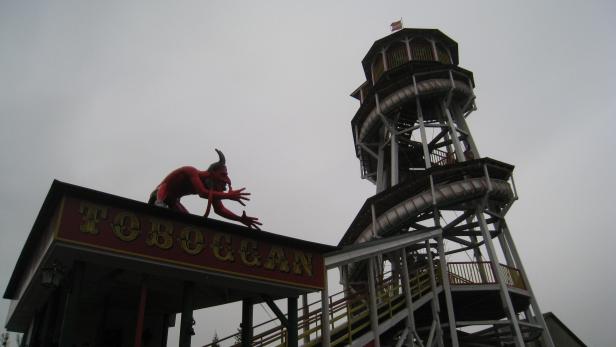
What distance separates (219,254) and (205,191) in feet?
Result: 8.26

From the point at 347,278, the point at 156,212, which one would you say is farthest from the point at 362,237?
the point at 156,212

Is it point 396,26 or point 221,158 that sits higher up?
point 396,26

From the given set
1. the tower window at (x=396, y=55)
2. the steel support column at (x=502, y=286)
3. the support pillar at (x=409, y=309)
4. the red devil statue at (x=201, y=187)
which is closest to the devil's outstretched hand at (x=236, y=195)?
the red devil statue at (x=201, y=187)

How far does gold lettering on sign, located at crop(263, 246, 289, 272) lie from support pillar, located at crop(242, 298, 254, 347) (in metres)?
2.00

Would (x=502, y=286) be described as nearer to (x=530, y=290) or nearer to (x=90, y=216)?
(x=530, y=290)

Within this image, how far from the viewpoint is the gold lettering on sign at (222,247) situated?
10773 millimetres

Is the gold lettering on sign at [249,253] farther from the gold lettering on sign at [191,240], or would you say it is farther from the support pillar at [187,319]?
the support pillar at [187,319]

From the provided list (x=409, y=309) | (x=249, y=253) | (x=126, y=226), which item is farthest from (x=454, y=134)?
(x=126, y=226)

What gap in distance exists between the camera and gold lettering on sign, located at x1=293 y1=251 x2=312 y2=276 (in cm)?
1214

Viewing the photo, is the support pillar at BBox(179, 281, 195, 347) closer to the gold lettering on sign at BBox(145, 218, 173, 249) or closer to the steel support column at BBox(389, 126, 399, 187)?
the gold lettering on sign at BBox(145, 218, 173, 249)

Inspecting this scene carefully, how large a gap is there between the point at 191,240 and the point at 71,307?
8.74ft

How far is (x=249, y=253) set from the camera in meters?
11.3

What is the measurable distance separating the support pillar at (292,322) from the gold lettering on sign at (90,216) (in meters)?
5.42

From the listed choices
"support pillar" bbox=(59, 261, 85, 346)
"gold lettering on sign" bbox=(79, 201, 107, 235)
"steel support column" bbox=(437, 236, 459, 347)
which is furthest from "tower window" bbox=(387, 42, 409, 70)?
"support pillar" bbox=(59, 261, 85, 346)
